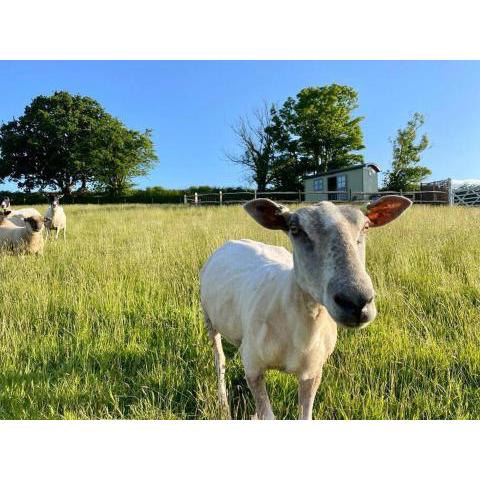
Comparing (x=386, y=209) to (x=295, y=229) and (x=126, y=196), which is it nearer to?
(x=295, y=229)

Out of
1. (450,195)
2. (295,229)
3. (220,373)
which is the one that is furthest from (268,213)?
(450,195)

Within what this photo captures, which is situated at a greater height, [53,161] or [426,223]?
[53,161]

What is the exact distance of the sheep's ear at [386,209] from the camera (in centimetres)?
207

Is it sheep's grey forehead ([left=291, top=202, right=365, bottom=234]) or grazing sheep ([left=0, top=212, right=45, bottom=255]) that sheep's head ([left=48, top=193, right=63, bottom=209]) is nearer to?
grazing sheep ([left=0, top=212, right=45, bottom=255])

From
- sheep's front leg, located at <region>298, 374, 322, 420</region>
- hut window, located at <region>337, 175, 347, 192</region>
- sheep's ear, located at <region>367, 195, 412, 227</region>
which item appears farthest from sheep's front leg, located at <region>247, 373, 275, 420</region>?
hut window, located at <region>337, 175, 347, 192</region>

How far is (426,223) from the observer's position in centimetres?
913

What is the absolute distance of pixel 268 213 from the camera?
205cm

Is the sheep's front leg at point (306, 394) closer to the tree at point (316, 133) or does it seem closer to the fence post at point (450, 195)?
the tree at point (316, 133)

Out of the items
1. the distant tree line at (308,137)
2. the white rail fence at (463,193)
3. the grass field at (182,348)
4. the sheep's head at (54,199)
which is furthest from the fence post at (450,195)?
the sheep's head at (54,199)

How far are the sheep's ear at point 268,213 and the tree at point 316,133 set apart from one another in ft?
31.1
